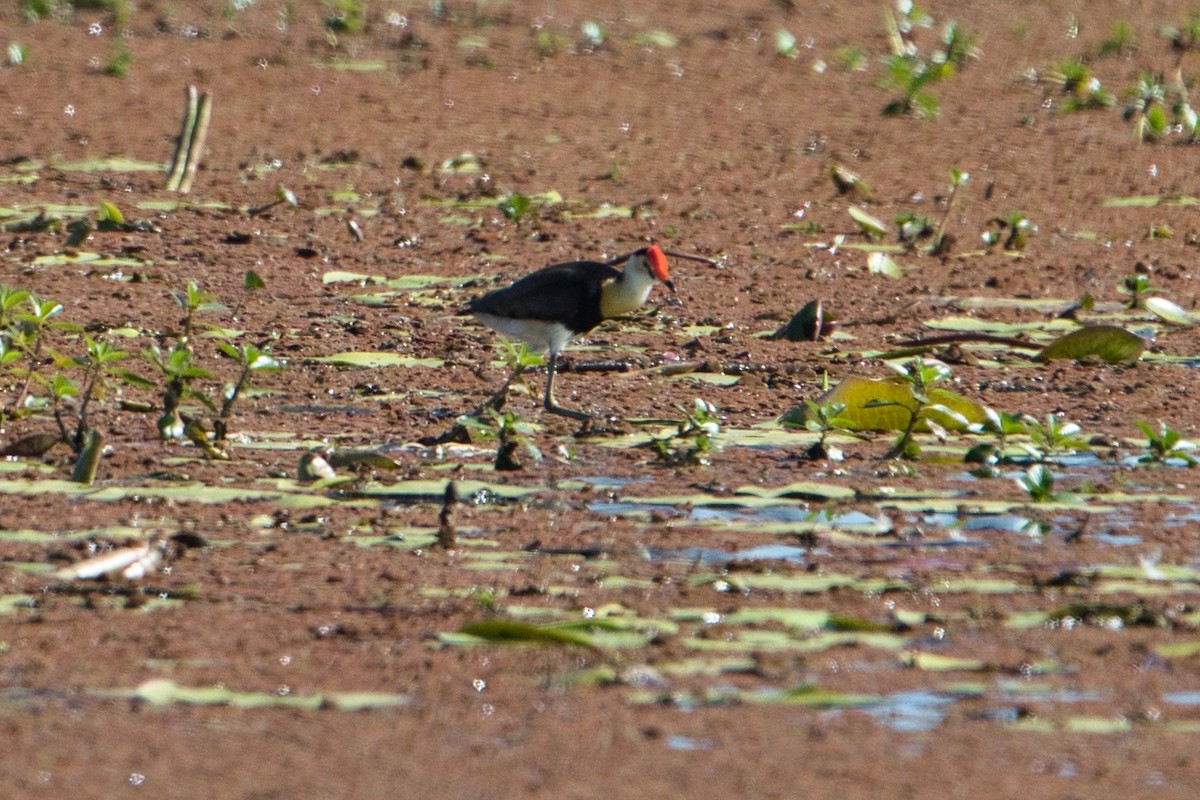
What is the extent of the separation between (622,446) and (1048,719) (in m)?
2.68

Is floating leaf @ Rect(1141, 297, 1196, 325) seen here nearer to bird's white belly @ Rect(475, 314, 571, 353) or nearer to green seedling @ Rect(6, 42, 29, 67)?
bird's white belly @ Rect(475, 314, 571, 353)

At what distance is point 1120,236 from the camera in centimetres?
1090

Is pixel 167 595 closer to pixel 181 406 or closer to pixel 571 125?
pixel 181 406

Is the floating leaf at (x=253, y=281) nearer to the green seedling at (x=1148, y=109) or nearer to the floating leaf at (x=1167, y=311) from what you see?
the floating leaf at (x=1167, y=311)

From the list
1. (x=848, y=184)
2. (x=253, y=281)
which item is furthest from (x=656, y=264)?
(x=848, y=184)

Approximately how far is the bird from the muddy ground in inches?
8.9

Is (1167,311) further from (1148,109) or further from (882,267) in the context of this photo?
(1148,109)

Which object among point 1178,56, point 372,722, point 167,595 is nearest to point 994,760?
point 372,722

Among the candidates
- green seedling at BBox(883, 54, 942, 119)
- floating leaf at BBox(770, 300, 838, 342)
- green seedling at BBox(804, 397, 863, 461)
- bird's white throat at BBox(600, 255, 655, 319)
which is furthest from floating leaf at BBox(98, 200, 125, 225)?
green seedling at BBox(883, 54, 942, 119)

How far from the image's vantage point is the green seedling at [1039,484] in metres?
5.82

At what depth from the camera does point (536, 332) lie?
779 centimetres

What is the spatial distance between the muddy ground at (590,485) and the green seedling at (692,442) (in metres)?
0.05

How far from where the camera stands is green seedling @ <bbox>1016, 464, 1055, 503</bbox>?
582 cm

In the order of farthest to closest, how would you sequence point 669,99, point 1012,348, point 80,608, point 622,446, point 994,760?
point 669,99 → point 1012,348 → point 622,446 → point 80,608 → point 994,760
